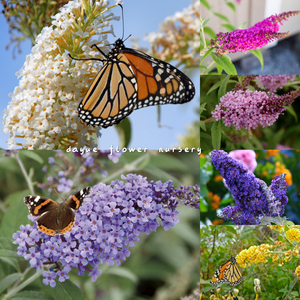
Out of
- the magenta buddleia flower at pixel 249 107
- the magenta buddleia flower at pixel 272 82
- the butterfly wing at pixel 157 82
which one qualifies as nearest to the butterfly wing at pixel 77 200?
the butterfly wing at pixel 157 82

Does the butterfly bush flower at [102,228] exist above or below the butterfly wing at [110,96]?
below

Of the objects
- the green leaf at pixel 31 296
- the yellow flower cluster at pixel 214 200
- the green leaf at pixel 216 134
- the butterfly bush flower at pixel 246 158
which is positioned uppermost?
the green leaf at pixel 216 134

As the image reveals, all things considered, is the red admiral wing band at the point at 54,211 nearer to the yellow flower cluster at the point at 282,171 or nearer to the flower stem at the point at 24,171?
the flower stem at the point at 24,171

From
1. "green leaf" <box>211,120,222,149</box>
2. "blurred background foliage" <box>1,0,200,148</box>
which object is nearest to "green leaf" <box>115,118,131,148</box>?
"blurred background foliage" <box>1,0,200,148</box>

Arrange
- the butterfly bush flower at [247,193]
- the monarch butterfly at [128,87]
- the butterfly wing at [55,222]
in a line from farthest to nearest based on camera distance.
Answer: the butterfly bush flower at [247,193]
the monarch butterfly at [128,87]
the butterfly wing at [55,222]

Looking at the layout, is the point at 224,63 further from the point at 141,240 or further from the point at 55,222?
the point at 55,222

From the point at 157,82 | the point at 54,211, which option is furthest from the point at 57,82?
the point at 54,211
